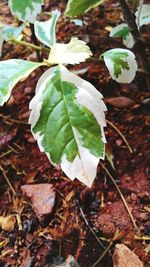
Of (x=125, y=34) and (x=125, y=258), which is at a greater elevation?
(x=125, y=34)

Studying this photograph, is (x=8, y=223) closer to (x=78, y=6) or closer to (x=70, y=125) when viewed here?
(x=70, y=125)

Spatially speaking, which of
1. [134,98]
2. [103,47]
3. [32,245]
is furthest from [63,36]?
[32,245]

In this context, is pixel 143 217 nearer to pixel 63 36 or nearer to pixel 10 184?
pixel 10 184

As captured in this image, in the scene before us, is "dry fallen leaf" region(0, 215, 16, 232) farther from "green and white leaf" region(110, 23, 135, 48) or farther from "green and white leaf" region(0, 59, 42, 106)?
"green and white leaf" region(110, 23, 135, 48)

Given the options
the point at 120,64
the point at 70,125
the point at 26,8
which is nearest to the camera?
the point at 70,125

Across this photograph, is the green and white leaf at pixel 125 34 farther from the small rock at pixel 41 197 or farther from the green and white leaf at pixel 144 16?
the small rock at pixel 41 197

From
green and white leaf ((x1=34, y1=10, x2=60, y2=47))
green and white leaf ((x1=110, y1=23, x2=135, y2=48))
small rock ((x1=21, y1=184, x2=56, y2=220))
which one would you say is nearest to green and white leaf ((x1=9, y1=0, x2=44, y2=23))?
green and white leaf ((x1=34, y1=10, x2=60, y2=47))

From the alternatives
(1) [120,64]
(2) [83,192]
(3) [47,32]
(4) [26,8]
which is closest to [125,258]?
(2) [83,192]
